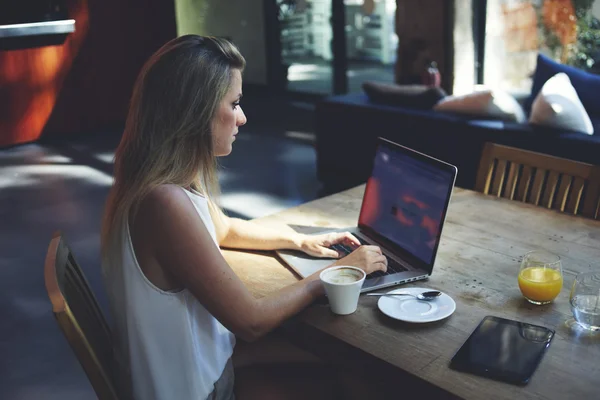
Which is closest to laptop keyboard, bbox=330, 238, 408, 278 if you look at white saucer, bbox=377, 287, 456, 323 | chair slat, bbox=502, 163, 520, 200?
white saucer, bbox=377, 287, 456, 323

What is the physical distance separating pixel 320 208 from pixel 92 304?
0.74 m

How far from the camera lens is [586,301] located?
1238 millimetres

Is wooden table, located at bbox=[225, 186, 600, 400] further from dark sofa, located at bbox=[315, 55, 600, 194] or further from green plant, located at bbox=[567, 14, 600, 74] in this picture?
green plant, located at bbox=[567, 14, 600, 74]

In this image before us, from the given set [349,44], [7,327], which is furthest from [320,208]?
[349,44]

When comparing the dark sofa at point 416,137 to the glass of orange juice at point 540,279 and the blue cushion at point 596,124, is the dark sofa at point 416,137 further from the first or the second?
the glass of orange juice at point 540,279

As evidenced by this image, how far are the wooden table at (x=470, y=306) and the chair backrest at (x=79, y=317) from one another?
343mm

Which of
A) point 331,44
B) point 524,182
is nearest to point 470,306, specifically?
point 524,182

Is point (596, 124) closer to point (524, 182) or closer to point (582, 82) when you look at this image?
point (582, 82)

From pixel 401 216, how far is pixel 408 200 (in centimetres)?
5

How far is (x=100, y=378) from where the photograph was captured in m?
1.16

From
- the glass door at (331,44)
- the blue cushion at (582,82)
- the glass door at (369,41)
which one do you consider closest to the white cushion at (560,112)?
the blue cushion at (582,82)

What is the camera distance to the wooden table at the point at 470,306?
1103 millimetres

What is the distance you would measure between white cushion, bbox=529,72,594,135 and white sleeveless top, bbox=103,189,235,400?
2.52 m

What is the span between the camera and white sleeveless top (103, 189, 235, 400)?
4.23 feet
